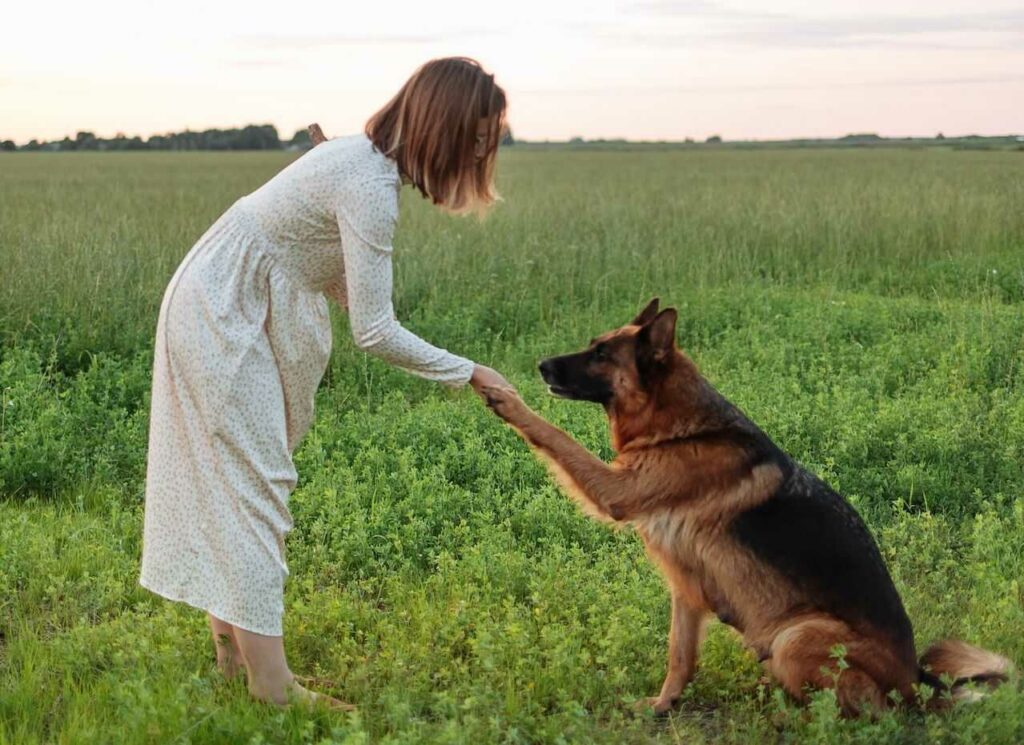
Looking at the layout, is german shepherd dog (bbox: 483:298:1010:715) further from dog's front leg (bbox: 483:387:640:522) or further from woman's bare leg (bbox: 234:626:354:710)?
A: woman's bare leg (bbox: 234:626:354:710)

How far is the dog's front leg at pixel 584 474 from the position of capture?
3.77 metres

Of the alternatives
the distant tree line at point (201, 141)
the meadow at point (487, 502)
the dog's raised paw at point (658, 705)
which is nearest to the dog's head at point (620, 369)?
the meadow at point (487, 502)

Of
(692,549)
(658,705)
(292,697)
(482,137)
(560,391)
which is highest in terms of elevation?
(482,137)

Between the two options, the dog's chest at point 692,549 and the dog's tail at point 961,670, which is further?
the dog's chest at point 692,549

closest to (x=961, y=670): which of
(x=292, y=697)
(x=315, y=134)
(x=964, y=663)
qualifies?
(x=964, y=663)

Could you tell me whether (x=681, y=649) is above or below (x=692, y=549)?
below

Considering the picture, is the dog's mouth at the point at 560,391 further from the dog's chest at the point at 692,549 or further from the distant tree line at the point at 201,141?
the distant tree line at the point at 201,141

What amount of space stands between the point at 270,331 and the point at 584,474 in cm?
121

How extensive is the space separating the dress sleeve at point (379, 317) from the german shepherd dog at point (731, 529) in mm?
197

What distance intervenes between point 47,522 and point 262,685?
2.43 metres

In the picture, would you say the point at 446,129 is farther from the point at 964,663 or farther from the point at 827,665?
the point at 964,663

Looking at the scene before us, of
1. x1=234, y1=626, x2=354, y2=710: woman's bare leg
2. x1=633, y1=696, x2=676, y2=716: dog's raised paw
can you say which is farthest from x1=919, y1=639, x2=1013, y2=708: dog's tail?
x1=234, y1=626, x2=354, y2=710: woman's bare leg

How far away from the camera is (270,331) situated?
3457 millimetres

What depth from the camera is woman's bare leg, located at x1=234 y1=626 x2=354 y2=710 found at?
3494mm
